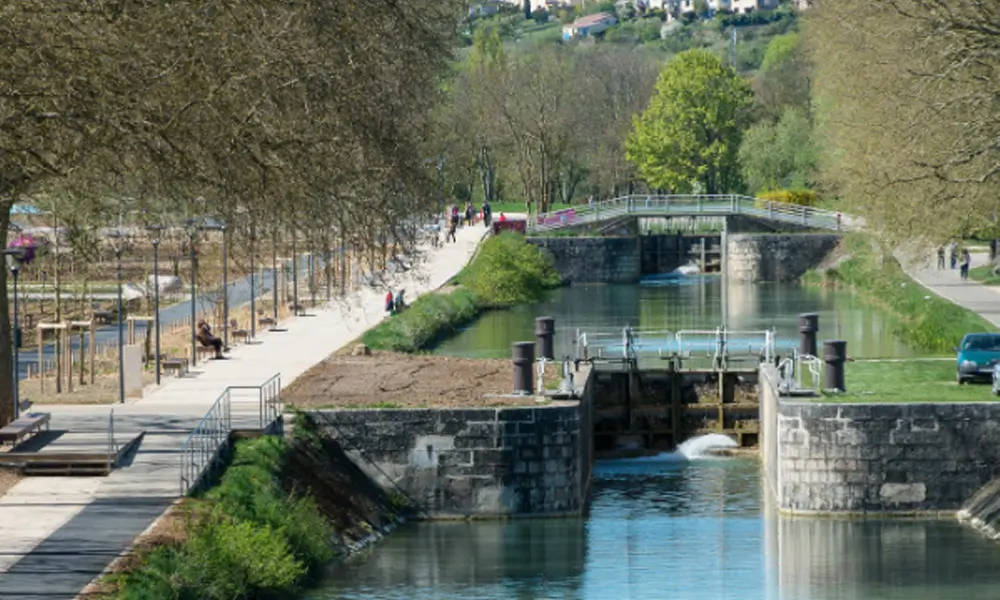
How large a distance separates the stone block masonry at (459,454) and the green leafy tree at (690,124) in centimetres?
8017

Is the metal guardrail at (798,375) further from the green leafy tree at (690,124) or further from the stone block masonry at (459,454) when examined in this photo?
the green leafy tree at (690,124)

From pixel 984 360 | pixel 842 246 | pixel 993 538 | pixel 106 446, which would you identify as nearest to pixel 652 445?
pixel 984 360

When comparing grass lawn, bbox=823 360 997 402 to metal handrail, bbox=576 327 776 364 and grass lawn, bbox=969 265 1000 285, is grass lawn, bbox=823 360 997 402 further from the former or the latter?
grass lawn, bbox=969 265 1000 285

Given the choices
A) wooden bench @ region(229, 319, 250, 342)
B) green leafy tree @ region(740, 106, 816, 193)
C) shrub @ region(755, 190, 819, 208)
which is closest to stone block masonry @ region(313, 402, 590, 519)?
wooden bench @ region(229, 319, 250, 342)

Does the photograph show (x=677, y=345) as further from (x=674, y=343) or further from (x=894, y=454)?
(x=894, y=454)

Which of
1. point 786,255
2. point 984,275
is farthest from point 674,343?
point 786,255

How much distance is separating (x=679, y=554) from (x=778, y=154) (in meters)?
81.2

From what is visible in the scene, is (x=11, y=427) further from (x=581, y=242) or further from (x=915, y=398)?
(x=581, y=242)

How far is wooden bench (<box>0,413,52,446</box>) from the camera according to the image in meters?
35.1

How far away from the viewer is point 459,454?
134 ft

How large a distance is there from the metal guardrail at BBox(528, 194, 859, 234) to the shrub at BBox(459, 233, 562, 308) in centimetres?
889

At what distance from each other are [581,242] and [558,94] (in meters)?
23.8

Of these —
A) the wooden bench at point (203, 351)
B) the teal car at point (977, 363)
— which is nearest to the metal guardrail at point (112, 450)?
the wooden bench at point (203, 351)

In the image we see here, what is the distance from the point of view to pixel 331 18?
28859 millimetres
